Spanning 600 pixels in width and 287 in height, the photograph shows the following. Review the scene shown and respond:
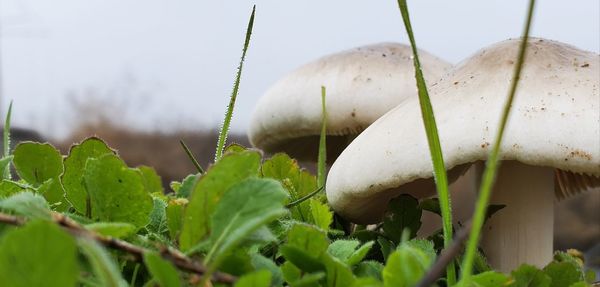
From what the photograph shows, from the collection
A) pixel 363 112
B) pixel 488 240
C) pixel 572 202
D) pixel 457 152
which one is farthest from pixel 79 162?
pixel 572 202

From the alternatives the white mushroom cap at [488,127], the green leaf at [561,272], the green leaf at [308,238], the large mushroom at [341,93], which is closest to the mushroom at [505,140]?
the white mushroom cap at [488,127]

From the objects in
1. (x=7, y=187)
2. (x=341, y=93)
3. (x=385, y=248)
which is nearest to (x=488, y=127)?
(x=385, y=248)

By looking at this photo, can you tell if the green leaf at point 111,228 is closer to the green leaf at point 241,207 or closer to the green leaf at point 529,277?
the green leaf at point 241,207

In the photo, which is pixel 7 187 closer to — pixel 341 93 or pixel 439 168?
pixel 439 168

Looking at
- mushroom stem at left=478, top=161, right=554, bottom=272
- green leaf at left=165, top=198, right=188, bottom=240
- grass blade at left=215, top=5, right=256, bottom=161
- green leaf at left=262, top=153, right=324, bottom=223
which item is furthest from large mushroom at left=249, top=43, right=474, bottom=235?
green leaf at left=165, top=198, right=188, bottom=240

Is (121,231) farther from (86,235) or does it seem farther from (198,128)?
(198,128)
